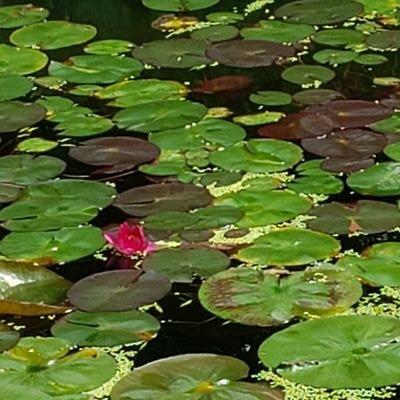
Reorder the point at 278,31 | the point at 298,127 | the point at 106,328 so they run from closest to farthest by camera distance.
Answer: the point at 106,328, the point at 298,127, the point at 278,31

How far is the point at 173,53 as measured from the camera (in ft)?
8.87

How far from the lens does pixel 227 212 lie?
1.96m

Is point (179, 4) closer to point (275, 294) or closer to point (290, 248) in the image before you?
point (290, 248)

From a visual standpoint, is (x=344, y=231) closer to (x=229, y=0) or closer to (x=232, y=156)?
(x=232, y=156)

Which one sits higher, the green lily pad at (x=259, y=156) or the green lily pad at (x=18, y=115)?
the green lily pad at (x=18, y=115)

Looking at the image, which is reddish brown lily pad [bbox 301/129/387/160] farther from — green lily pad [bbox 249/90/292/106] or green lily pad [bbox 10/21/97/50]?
green lily pad [bbox 10/21/97/50]

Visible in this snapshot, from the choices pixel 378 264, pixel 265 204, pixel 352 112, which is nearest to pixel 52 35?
pixel 352 112

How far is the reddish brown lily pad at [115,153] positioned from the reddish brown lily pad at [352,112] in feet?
1.14

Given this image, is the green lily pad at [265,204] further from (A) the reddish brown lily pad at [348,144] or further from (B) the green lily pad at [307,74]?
(B) the green lily pad at [307,74]

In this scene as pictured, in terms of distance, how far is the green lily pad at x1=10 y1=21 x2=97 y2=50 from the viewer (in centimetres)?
280

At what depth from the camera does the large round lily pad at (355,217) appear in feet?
6.21

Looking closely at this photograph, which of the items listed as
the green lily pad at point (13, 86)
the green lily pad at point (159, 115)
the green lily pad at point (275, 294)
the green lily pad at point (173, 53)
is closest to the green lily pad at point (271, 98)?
the green lily pad at point (159, 115)

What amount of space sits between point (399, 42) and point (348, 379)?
134 cm

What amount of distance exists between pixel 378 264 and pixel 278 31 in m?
1.12
